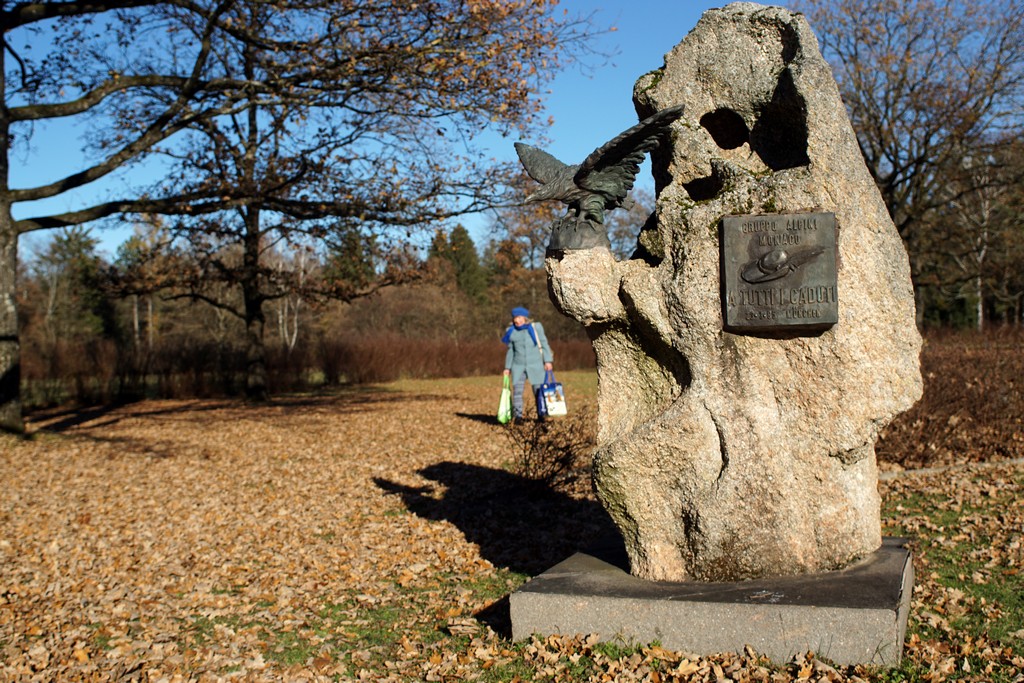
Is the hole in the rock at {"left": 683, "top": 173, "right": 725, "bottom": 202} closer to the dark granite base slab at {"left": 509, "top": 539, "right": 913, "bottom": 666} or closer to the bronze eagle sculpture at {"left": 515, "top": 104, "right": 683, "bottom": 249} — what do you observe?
the bronze eagle sculpture at {"left": 515, "top": 104, "right": 683, "bottom": 249}

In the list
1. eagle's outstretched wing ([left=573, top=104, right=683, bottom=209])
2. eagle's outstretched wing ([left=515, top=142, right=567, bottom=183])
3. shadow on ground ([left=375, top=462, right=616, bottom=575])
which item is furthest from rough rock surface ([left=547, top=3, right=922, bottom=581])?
shadow on ground ([left=375, top=462, right=616, bottom=575])

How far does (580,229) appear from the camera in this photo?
17.2ft

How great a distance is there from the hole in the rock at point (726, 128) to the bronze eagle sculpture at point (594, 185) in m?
0.39

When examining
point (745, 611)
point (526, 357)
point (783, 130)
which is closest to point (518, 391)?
point (526, 357)

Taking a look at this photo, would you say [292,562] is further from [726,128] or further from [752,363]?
[726,128]

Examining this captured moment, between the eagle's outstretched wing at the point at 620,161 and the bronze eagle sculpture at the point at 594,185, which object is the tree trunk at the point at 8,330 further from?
the eagle's outstretched wing at the point at 620,161

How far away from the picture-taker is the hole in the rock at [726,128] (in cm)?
543

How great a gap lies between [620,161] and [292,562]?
443cm

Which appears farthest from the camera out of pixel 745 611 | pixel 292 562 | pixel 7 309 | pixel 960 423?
pixel 7 309

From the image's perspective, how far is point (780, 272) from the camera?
4.68 meters

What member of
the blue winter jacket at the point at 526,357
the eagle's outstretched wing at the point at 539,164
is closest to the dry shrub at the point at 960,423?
the blue winter jacket at the point at 526,357

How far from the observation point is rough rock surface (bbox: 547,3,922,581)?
468 cm

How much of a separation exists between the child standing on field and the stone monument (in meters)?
8.09

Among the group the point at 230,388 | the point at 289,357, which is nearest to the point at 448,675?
the point at 230,388
